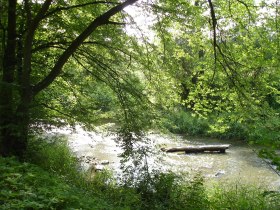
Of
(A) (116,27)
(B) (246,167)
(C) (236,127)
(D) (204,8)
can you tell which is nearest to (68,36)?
(A) (116,27)

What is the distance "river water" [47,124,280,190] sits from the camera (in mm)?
11079

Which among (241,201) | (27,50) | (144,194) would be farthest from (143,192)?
(27,50)

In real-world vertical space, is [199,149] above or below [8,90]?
below

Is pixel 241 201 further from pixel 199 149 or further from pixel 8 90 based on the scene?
pixel 199 149

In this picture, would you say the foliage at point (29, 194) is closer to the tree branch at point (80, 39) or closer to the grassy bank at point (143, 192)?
the grassy bank at point (143, 192)

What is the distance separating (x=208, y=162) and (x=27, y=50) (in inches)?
398

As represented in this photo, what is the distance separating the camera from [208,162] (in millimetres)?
13992

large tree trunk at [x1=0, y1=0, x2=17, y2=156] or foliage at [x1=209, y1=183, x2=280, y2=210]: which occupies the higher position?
large tree trunk at [x1=0, y1=0, x2=17, y2=156]

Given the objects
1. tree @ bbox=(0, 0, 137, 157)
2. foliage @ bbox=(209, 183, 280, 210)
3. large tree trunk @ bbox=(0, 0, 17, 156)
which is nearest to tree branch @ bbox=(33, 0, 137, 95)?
tree @ bbox=(0, 0, 137, 157)

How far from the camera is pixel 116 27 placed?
822cm

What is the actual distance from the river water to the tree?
2279 mm

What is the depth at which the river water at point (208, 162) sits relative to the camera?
436 inches

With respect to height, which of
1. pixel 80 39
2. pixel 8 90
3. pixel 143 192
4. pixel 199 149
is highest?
pixel 80 39

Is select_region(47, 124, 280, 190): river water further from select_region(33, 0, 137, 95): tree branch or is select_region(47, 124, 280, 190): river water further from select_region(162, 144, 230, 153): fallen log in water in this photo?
select_region(33, 0, 137, 95): tree branch
